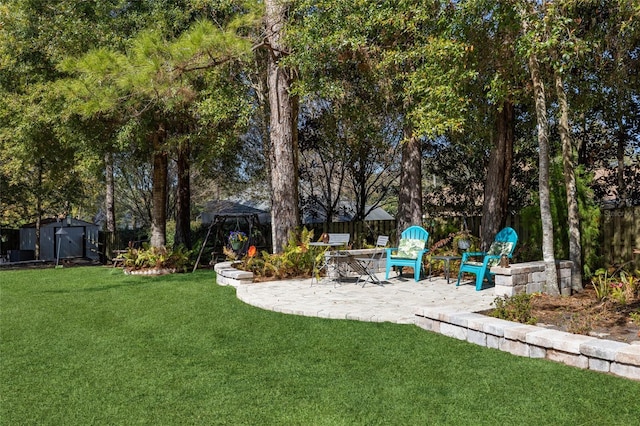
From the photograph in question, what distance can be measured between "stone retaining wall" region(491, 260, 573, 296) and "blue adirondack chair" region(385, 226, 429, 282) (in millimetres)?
1758

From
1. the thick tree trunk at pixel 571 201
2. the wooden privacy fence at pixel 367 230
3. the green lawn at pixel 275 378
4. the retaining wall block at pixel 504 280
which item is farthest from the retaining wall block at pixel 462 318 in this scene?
the wooden privacy fence at pixel 367 230

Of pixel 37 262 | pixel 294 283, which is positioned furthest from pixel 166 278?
pixel 37 262

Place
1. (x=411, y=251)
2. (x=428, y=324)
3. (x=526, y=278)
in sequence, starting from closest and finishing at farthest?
(x=428, y=324) < (x=526, y=278) < (x=411, y=251)

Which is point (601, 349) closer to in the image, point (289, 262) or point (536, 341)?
point (536, 341)

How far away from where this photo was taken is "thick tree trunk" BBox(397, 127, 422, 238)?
9438 mm

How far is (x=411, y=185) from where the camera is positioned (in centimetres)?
950

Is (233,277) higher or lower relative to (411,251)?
lower

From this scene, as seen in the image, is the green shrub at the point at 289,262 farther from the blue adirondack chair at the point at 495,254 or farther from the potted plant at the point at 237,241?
the blue adirondack chair at the point at 495,254

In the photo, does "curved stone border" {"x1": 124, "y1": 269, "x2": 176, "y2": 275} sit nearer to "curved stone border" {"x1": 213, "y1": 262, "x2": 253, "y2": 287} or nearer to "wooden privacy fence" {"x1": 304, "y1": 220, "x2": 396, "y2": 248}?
"curved stone border" {"x1": 213, "y1": 262, "x2": 253, "y2": 287}

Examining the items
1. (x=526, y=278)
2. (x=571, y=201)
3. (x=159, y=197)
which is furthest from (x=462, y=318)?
(x=159, y=197)

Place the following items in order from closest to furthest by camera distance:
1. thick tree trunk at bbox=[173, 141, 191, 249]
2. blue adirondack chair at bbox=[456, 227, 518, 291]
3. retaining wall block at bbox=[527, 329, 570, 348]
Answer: retaining wall block at bbox=[527, 329, 570, 348], blue adirondack chair at bbox=[456, 227, 518, 291], thick tree trunk at bbox=[173, 141, 191, 249]

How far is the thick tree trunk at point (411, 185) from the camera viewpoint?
9.44 meters

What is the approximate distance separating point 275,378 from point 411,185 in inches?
266

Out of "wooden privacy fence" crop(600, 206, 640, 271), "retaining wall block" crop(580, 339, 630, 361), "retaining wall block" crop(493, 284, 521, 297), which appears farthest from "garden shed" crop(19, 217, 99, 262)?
"retaining wall block" crop(580, 339, 630, 361)
